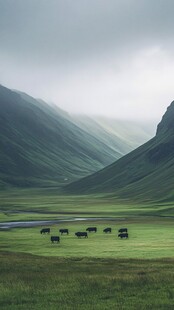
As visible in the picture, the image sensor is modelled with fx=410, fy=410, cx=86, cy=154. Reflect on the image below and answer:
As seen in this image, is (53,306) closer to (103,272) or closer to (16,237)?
(103,272)

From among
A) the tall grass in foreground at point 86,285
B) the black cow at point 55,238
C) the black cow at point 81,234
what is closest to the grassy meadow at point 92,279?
the tall grass in foreground at point 86,285

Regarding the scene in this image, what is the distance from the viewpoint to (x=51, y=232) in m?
87.3

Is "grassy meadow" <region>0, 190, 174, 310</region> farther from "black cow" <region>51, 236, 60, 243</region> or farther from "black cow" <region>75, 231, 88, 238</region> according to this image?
"black cow" <region>75, 231, 88, 238</region>

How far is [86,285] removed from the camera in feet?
104

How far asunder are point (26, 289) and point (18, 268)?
9.97m

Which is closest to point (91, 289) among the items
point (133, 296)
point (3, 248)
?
point (133, 296)

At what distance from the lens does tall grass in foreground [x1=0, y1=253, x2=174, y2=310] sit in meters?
26.6

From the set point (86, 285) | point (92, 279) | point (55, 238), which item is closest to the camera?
point (86, 285)

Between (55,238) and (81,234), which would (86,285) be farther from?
(81,234)

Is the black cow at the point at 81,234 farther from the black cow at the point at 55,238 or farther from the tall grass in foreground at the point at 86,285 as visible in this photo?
the tall grass in foreground at the point at 86,285

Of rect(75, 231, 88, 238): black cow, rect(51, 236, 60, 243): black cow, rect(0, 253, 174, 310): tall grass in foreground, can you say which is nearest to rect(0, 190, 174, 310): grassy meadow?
rect(0, 253, 174, 310): tall grass in foreground

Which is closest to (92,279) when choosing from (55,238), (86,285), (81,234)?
(86,285)

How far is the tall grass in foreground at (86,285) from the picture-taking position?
87.1 ft

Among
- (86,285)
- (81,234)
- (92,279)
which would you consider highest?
(81,234)
